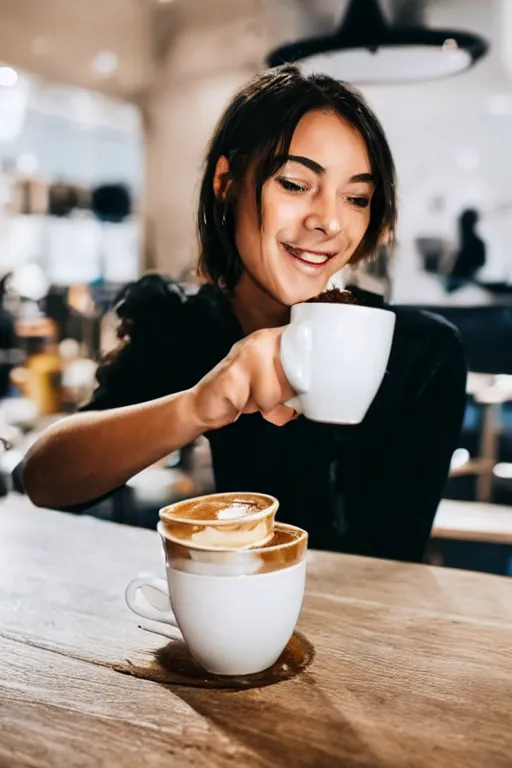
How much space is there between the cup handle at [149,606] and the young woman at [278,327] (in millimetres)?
206

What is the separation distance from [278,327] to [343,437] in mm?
363

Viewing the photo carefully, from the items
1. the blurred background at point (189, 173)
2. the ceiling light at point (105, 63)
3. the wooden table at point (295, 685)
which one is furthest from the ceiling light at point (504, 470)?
the ceiling light at point (105, 63)

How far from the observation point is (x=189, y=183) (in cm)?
130

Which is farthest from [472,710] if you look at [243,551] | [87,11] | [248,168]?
[87,11]

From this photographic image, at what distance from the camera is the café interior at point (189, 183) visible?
1.19 metres

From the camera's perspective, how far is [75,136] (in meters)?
1.46

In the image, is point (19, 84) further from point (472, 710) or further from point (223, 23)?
point (472, 710)

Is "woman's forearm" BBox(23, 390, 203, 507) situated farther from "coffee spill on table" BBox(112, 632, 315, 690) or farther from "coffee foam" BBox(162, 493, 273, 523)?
"coffee spill on table" BBox(112, 632, 315, 690)

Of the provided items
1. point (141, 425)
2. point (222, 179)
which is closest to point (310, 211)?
point (222, 179)

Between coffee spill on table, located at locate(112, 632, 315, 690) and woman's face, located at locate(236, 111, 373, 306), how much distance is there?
1.88ft

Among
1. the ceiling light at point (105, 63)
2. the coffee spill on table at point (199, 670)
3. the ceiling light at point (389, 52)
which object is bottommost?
the coffee spill on table at point (199, 670)

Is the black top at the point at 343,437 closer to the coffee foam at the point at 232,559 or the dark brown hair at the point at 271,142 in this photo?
the dark brown hair at the point at 271,142

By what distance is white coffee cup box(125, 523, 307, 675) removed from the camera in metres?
0.70

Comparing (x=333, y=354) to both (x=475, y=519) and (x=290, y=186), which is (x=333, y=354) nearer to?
(x=290, y=186)
